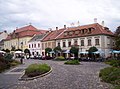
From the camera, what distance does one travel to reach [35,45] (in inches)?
3317

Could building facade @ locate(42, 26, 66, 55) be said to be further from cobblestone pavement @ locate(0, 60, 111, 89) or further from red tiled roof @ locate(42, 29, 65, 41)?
cobblestone pavement @ locate(0, 60, 111, 89)

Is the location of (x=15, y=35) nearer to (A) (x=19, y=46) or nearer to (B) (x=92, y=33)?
(A) (x=19, y=46)

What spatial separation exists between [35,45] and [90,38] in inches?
1135

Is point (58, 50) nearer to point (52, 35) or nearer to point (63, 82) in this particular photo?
point (52, 35)

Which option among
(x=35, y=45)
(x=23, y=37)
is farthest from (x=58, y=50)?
(x=23, y=37)

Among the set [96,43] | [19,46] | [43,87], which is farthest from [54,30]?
[43,87]

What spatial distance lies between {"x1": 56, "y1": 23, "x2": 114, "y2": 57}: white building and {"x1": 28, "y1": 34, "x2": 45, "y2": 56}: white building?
48.9ft

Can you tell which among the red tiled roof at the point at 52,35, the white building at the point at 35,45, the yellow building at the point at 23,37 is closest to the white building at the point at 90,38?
the red tiled roof at the point at 52,35

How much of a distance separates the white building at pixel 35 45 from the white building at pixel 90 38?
14.9m

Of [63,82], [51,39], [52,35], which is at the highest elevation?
[52,35]

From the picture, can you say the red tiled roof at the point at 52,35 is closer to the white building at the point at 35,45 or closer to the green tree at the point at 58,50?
the white building at the point at 35,45

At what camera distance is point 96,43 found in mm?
58656

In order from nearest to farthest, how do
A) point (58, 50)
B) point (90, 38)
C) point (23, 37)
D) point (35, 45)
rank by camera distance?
point (90, 38), point (58, 50), point (35, 45), point (23, 37)

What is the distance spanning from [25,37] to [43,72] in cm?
6941
